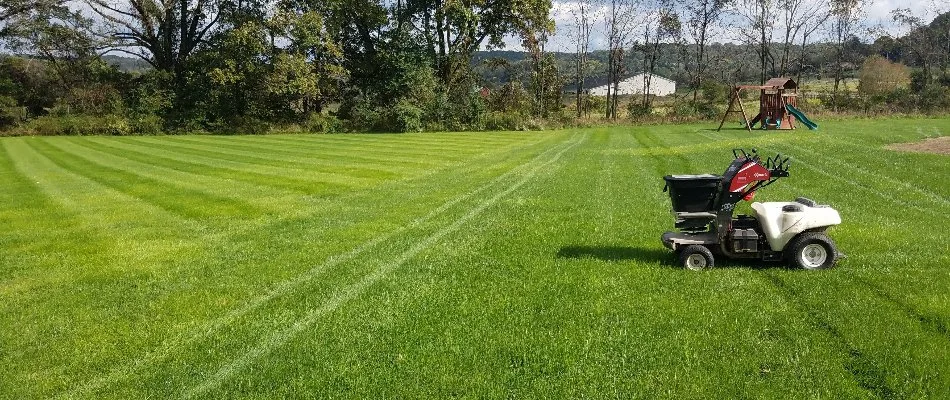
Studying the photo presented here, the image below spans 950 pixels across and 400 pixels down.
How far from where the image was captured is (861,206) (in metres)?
9.37

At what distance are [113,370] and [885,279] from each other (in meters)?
6.66

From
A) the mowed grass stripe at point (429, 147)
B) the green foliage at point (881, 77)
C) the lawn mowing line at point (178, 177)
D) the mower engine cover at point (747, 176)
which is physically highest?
the green foliage at point (881, 77)

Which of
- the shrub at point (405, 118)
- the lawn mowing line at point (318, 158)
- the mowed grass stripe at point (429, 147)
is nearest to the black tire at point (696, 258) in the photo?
the lawn mowing line at point (318, 158)

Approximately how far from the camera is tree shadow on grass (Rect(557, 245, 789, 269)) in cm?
639

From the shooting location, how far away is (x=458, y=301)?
217 inches

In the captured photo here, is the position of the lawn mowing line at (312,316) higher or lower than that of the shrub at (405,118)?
lower

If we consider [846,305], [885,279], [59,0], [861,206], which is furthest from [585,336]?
[59,0]

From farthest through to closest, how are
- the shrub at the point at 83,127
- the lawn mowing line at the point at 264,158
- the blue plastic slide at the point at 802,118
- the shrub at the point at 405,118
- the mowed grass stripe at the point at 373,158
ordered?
1. the shrub at the point at 83,127
2. the shrub at the point at 405,118
3. the blue plastic slide at the point at 802,118
4. the lawn mowing line at the point at 264,158
5. the mowed grass stripe at the point at 373,158

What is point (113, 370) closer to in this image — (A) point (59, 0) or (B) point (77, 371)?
(B) point (77, 371)

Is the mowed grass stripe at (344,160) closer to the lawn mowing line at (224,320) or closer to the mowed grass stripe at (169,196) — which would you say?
the mowed grass stripe at (169,196)

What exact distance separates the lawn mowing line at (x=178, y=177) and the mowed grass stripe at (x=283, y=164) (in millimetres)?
2058

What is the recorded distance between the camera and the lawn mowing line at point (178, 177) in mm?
12883

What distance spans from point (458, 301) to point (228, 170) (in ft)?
45.9

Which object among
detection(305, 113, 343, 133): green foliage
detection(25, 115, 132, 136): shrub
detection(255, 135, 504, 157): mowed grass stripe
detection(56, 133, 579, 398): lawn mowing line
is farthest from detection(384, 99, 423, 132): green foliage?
detection(56, 133, 579, 398): lawn mowing line
